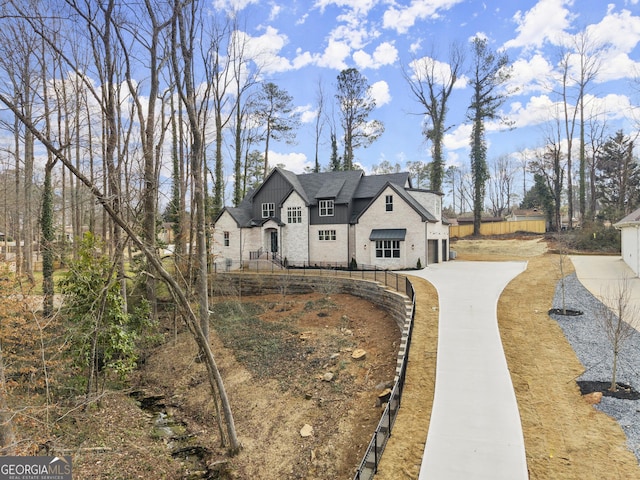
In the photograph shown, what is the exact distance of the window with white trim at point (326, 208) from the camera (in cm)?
2588

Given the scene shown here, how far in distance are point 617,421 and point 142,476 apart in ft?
32.6

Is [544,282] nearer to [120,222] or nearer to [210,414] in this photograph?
[210,414]

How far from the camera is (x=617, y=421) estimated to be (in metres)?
6.66

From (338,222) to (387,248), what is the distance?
4.27 metres

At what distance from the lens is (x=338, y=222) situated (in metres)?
25.6

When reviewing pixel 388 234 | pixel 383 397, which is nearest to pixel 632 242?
pixel 388 234

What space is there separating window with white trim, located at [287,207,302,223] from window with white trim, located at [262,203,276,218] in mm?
1536

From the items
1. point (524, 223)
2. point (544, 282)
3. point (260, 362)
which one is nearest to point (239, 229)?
point (260, 362)

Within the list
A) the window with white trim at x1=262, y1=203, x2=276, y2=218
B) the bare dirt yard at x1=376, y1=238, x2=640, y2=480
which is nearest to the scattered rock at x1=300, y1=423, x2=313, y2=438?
the bare dirt yard at x1=376, y1=238, x2=640, y2=480

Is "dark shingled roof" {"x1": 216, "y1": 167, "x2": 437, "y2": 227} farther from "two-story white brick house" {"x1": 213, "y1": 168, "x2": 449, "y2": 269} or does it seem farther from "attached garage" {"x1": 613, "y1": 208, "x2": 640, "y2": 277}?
"attached garage" {"x1": 613, "y1": 208, "x2": 640, "y2": 277}

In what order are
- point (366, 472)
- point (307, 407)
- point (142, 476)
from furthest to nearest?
point (307, 407) < point (142, 476) < point (366, 472)

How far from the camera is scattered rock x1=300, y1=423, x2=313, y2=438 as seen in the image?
848 centimetres

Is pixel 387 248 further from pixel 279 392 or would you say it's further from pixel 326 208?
pixel 279 392

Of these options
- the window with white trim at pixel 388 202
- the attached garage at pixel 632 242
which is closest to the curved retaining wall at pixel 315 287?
the window with white trim at pixel 388 202
